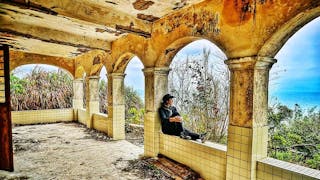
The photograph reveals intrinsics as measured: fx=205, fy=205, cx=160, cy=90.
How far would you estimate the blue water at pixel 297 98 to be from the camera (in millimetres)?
4762

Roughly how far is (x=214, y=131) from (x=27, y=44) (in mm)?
6390

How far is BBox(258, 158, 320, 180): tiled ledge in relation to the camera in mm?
2411

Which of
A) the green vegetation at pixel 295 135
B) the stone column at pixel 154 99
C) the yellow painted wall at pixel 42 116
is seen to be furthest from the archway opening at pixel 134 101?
the green vegetation at pixel 295 135

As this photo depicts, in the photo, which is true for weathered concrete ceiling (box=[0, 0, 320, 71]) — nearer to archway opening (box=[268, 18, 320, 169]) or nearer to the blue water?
archway opening (box=[268, 18, 320, 169])

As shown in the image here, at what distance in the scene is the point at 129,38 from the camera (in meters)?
→ 5.33

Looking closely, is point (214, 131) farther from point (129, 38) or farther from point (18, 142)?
point (18, 142)

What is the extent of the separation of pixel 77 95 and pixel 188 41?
7.48m

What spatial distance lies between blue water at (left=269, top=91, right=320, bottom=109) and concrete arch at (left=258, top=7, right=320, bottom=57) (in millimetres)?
2630

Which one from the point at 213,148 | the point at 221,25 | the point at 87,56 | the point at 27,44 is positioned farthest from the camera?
the point at 87,56

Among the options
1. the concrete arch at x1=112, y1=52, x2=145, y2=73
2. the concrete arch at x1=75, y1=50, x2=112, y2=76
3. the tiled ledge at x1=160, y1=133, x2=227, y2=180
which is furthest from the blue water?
the concrete arch at x1=75, y1=50, x2=112, y2=76

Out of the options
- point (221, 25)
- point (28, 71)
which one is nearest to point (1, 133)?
point (221, 25)

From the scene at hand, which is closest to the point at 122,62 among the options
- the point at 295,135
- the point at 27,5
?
the point at 27,5

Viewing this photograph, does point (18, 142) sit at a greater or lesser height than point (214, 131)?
lesser

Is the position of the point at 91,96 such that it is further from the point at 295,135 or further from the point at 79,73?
the point at 295,135
